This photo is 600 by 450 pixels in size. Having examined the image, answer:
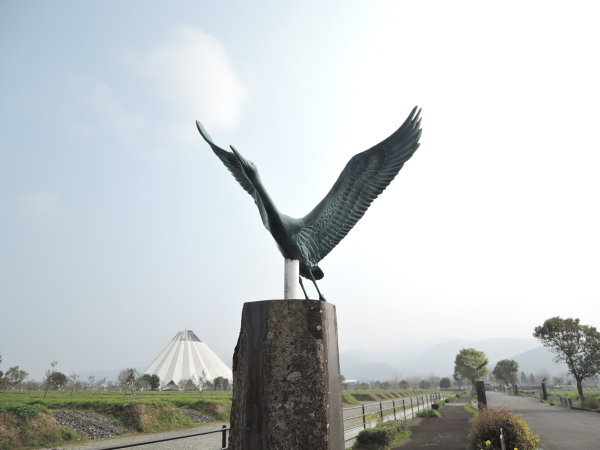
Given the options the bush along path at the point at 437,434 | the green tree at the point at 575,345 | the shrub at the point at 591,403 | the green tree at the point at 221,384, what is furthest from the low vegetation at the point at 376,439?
the green tree at the point at 221,384

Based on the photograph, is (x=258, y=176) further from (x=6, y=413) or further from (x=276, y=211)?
(x=6, y=413)

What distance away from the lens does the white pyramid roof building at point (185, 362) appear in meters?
48.7

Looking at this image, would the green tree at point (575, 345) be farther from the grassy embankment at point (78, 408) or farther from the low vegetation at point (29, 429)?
the low vegetation at point (29, 429)

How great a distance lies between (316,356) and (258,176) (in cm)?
192

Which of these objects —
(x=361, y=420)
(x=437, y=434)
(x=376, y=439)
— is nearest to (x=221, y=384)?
(x=361, y=420)

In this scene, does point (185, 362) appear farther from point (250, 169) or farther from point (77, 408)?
point (250, 169)

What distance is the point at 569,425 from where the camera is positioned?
13125 mm

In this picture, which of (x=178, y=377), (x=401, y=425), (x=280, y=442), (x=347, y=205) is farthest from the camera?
(x=178, y=377)

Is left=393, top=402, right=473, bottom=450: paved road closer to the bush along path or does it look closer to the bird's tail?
the bush along path

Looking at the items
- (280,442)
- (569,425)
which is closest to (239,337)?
(280,442)

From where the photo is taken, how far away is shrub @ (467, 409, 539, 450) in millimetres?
7422

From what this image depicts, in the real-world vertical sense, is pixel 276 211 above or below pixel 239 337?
above

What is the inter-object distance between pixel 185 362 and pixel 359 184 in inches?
2144

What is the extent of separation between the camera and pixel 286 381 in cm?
287
